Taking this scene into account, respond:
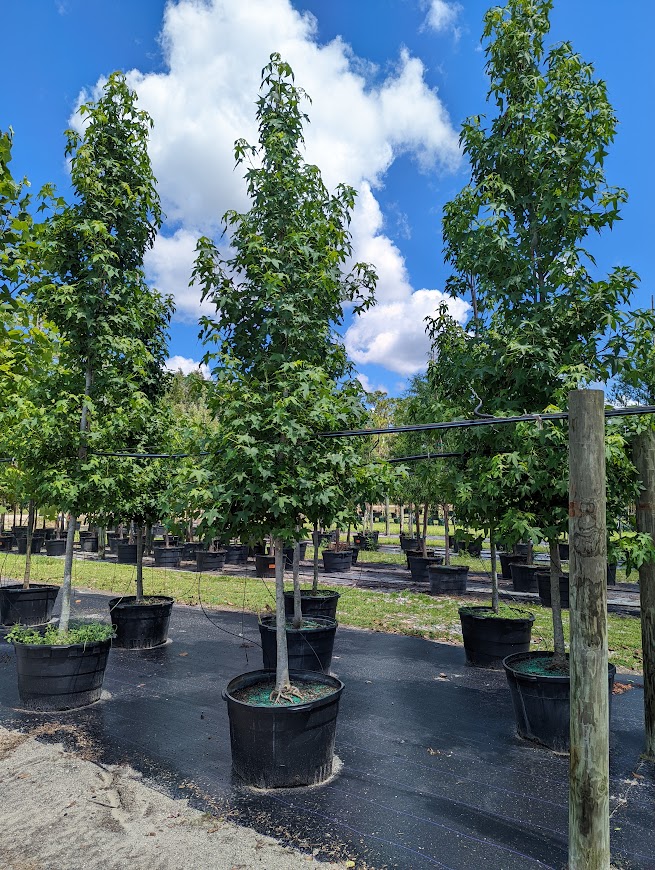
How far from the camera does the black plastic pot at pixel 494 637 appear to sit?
728cm

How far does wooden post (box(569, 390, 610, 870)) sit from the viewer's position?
2.76 m

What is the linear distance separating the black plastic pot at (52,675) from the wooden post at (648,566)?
211 inches

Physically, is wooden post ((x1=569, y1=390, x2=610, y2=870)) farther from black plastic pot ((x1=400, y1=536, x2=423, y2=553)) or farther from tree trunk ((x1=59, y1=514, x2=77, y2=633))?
black plastic pot ((x1=400, y1=536, x2=423, y2=553))

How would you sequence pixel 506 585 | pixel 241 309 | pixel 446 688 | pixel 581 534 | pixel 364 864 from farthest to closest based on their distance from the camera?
1. pixel 506 585
2. pixel 446 688
3. pixel 241 309
4. pixel 364 864
5. pixel 581 534

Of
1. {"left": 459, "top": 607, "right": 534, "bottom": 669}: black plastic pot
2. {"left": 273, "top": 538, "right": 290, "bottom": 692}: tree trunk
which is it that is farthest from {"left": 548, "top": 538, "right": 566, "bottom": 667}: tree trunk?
{"left": 273, "top": 538, "right": 290, "bottom": 692}: tree trunk

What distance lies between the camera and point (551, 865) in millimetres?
3213

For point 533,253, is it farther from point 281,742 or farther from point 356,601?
point 356,601

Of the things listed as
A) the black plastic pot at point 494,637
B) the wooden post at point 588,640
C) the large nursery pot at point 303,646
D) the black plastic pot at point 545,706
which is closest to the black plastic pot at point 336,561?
the black plastic pot at point 494,637

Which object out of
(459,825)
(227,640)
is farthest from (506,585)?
(459,825)

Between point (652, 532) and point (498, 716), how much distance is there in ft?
8.02

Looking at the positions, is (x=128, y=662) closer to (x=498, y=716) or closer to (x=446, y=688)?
(x=446, y=688)

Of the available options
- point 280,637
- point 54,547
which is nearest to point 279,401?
point 280,637

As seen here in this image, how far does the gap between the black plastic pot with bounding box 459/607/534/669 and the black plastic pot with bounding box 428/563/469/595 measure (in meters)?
5.76

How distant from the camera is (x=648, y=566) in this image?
4848mm
